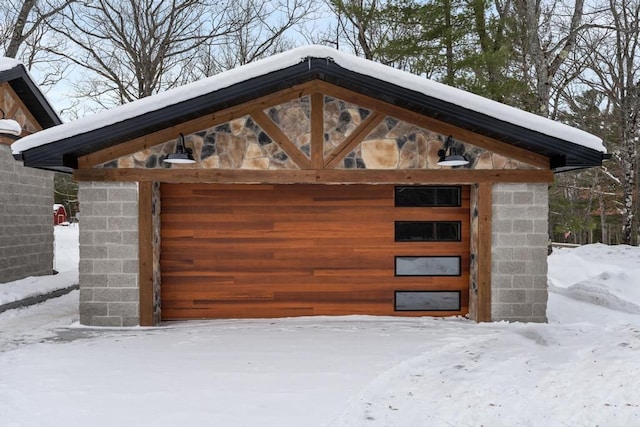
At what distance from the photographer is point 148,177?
22.9ft

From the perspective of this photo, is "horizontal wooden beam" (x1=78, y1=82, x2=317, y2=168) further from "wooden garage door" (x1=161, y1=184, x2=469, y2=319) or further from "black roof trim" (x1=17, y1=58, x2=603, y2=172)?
"wooden garage door" (x1=161, y1=184, x2=469, y2=319)

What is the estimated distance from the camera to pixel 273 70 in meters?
6.45

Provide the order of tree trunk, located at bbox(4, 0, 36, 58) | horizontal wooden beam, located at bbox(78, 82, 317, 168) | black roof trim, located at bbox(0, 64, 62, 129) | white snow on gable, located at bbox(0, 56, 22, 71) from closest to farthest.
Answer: horizontal wooden beam, located at bbox(78, 82, 317, 168)
white snow on gable, located at bbox(0, 56, 22, 71)
black roof trim, located at bbox(0, 64, 62, 129)
tree trunk, located at bbox(4, 0, 36, 58)

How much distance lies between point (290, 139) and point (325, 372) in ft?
11.5

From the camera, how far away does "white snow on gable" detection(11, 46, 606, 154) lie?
6422mm

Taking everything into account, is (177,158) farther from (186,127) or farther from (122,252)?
(122,252)

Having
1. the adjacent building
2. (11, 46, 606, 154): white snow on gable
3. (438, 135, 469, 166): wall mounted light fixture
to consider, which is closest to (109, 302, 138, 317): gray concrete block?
(11, 46, 606, 154): white snow on gable

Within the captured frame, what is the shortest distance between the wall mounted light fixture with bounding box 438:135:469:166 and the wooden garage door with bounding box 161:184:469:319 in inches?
31.2

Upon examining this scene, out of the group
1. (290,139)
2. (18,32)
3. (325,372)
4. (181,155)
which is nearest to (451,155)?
(290,139)

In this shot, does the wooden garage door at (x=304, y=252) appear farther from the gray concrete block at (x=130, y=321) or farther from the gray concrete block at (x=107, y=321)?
the gray concrete block at (x=107, y=321)

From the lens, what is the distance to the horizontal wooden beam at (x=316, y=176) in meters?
6.95

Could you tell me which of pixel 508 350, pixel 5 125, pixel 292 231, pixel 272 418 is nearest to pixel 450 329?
pixel 508 350

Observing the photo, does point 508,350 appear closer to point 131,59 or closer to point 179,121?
point 179,121

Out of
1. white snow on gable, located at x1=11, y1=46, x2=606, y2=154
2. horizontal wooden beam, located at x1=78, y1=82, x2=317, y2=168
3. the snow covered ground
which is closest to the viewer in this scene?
the snow covered ground
